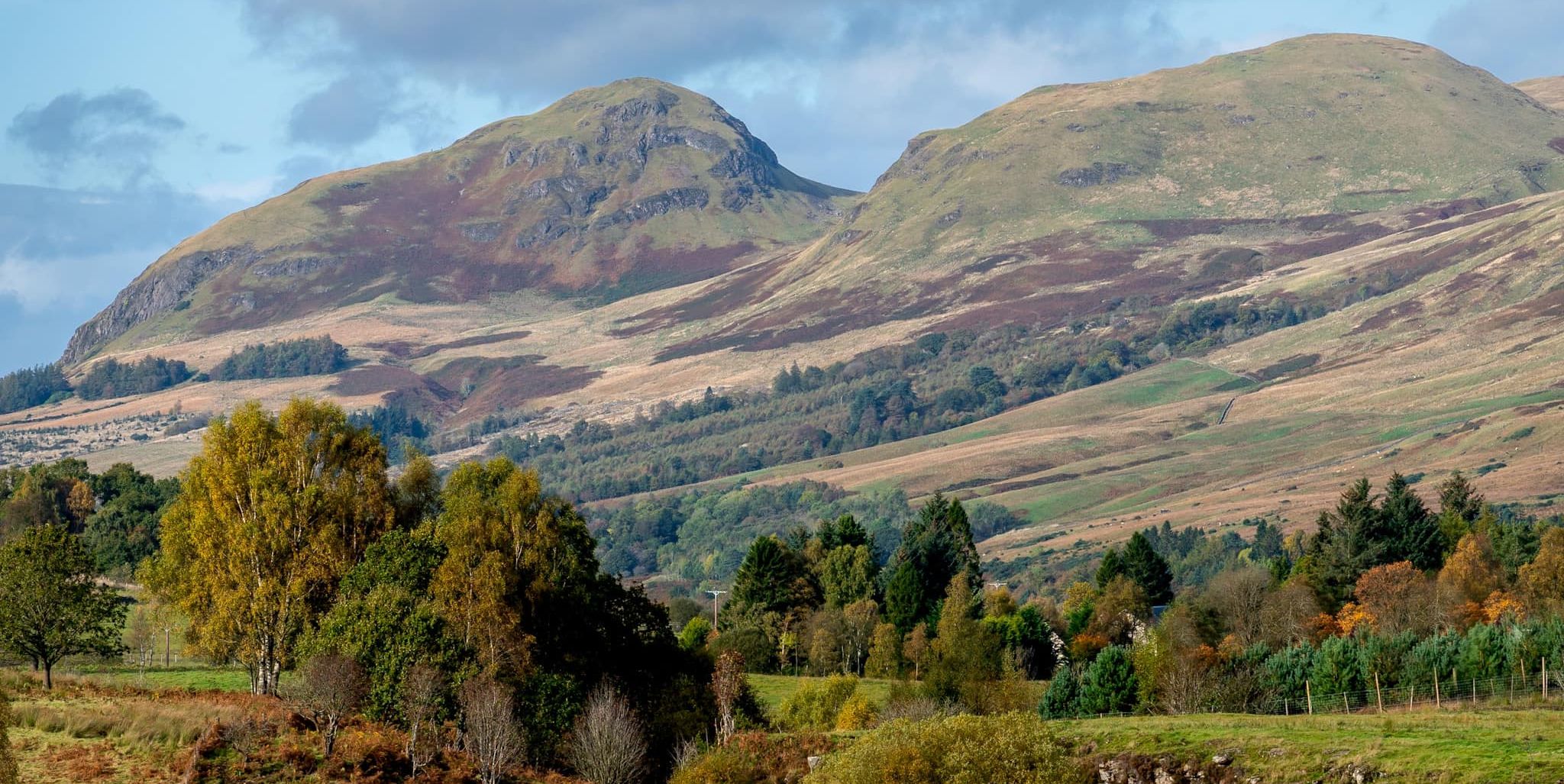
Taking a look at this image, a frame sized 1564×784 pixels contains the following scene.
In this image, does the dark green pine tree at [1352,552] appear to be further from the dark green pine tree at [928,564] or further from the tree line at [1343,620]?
the dark green pine tree at [928,564]

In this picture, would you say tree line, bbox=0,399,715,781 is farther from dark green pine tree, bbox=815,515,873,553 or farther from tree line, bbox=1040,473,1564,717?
dark green pine tree, bbox=815,515,873,553

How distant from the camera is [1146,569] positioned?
136 m

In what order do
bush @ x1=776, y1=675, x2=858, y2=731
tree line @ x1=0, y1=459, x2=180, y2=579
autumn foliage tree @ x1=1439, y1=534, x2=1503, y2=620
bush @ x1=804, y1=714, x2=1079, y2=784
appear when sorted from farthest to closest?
tree line @ x1=0, y1=459, x2=180, y2=579
autumn foliage tree @ x1=1439, y1=534, x2=1503, y2=620
bush @ x1=776, y1=675, x2=858, y2=731
bush @ x1=804, y1=714, x2=1079, y2=784

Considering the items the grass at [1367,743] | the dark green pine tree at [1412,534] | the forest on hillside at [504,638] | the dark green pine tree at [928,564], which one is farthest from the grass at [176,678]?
the dark green pine tree at [1412,534]

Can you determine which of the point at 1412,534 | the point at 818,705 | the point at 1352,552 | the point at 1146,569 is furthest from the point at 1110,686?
the point at 1146,569

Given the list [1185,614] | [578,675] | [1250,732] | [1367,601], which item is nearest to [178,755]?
[578,675]

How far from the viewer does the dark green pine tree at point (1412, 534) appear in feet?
409

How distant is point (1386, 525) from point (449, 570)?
→ 83244mm

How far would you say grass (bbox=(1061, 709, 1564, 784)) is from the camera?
156ft

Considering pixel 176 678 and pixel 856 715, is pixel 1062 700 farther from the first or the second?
pixel 176 678

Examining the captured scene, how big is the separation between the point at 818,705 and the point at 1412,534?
61.4 m

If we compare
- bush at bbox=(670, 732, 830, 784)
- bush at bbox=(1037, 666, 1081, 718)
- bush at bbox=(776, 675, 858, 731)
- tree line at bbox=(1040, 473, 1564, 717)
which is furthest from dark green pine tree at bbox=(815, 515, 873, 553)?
bush at bbox=(670, 732, 830, 784)

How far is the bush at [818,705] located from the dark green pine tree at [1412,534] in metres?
55.9

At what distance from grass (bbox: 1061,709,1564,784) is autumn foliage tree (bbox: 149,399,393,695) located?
34752 mm
